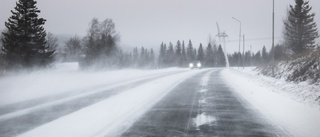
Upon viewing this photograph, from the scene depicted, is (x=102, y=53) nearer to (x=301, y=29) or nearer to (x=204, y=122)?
(x=301, y=29)

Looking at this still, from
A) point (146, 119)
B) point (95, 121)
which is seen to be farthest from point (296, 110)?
point (95, 121)

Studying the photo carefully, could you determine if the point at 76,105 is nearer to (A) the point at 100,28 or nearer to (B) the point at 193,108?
(B) the point at 193,108

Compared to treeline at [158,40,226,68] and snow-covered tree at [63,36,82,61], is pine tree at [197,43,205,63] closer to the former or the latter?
treeline at [158,40,226,68]

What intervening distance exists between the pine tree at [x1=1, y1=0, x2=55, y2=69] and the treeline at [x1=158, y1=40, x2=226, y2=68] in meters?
106

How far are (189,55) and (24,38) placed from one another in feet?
394

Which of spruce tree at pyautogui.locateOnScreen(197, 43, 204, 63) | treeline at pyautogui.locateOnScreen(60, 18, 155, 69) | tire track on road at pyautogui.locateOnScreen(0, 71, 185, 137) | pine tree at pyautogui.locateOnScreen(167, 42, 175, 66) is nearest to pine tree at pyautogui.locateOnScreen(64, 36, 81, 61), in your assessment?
treeline at pyautogui.locateOnScreen(60, 18, 155, 69)

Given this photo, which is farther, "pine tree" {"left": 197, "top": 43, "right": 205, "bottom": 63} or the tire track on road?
"pine tree" {"left": 197, "top": 43, "right": 205, "bottom": 63}

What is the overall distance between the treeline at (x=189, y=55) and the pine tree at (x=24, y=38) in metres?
106

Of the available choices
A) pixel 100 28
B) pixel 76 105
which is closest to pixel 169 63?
pixel 100 28

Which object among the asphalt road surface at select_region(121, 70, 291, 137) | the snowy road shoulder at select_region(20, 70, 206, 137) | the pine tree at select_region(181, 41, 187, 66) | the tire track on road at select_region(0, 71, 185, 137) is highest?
the pine tree at select_region(181, 41, 187, 66)

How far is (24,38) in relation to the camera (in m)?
40.1

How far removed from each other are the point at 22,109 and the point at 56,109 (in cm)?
127

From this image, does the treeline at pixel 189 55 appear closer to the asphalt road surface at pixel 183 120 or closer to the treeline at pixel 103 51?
the treeline at pixel 103 51

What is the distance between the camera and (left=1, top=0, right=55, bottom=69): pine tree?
3900 centimetres
